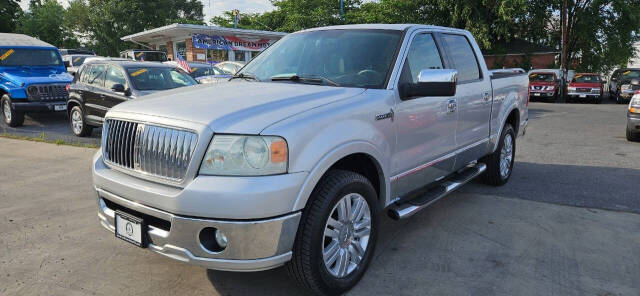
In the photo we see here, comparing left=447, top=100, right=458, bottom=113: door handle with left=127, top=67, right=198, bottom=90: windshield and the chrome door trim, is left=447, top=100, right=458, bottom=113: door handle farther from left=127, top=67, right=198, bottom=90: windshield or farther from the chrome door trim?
left=127, top=67, right=198, bottom=90: windshield

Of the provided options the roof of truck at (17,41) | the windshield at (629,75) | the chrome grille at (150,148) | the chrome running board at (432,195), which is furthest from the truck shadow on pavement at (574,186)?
the windshield at (629,75)

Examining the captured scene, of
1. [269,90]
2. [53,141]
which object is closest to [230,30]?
[53,141]

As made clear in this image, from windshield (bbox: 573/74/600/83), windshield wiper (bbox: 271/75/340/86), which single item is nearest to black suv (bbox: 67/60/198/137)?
windshield wiper (bbox: 271/75/340/86)

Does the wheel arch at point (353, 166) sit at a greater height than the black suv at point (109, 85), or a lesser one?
lesser

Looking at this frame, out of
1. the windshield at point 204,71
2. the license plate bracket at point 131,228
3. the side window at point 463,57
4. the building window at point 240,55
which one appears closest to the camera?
the license plate bracket at point 131,228

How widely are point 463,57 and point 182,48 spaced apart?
26202 mm

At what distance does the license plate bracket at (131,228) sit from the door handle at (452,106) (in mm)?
2671

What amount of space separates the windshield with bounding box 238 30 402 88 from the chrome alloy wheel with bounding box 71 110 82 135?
276 inches

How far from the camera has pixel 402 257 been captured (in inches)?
139

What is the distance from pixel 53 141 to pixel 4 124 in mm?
3976

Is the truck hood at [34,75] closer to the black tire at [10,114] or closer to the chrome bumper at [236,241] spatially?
the black tire at [10,114]

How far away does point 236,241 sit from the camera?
2398 millimetres

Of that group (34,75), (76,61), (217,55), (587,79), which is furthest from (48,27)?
(587,79)

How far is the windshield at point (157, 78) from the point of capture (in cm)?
873
